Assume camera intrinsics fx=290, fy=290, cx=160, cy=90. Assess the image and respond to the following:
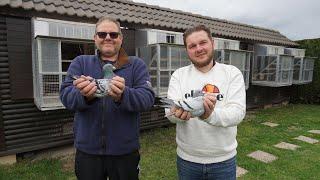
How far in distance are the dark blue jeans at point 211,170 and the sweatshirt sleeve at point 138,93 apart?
606 mm

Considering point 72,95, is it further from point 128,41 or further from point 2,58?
point 128,41

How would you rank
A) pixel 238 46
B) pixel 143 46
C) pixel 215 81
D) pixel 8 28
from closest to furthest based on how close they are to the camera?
pixel 215 81, pixel 8 28, pixel 143 46, pixel 238 46

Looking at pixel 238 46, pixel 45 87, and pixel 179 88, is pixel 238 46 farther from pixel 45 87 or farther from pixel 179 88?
pixel 179 88

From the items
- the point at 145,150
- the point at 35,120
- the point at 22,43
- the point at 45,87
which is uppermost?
the point at 22,43

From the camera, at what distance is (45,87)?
6.22 metres

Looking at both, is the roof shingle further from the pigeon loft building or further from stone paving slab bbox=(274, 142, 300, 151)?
stone paving slab bbox=(274, 142, 300, 151)

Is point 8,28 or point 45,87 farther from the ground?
point 8,28

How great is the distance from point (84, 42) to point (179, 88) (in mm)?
4644

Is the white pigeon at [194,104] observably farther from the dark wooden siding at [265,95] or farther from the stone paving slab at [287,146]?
the dark wooden siding at [265,95]

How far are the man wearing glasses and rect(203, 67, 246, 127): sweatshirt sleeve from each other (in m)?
0.57

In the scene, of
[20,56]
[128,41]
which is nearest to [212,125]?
[20,56]

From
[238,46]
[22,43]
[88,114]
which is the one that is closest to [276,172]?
[88,114]

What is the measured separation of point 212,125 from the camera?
219 centimetres

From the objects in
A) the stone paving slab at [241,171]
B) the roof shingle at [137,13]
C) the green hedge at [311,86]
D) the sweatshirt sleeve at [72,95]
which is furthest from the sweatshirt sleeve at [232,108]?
the green hedge at [311,86]
